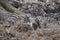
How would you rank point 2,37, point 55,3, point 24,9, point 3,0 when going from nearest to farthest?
point 2,37 → point 3,0 → point 24,9 → point 55,3

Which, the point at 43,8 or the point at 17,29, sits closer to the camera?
the point at 17,29

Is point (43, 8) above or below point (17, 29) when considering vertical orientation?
below

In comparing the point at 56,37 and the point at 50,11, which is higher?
the point at 56,37

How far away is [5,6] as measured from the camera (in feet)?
42.1

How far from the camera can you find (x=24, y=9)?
14.6 meters

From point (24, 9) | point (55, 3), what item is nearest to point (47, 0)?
point (55, 3)

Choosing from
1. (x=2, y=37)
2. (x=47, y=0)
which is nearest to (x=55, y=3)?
(x=47, y=0)

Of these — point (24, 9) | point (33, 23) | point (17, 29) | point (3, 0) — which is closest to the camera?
point (17, 29)

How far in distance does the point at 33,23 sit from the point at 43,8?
5.96 metres

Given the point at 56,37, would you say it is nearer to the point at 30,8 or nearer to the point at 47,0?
the point at 30,8

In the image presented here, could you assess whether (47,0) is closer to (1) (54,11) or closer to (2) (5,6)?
(1) (54,11)

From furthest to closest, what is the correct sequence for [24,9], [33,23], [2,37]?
[24,9] → [33,23] → [2,37]

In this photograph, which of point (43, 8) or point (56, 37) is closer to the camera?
point (56, 37)

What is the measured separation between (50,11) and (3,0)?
3911mm
